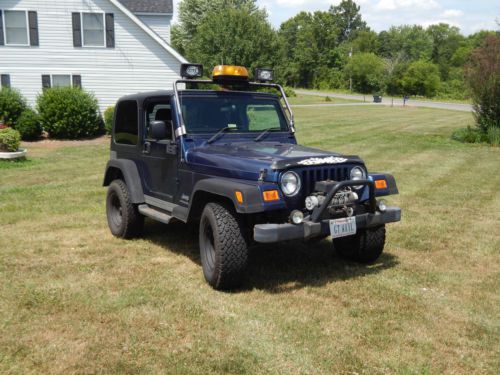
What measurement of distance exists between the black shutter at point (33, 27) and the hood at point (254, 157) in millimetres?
17460

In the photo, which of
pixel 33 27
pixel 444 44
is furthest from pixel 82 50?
pixel 444 44

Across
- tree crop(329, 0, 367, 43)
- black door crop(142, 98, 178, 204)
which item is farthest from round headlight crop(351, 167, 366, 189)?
tree crop(329, 0, 367, 43)

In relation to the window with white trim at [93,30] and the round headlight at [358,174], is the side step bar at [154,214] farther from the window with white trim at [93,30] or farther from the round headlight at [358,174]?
the window with white trim at [93,30]

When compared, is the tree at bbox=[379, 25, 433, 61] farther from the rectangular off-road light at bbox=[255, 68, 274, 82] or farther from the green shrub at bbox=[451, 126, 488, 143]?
the rectangular off-road light at bbox=[255, 68, 274, 82]

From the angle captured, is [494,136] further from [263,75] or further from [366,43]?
[366,43]

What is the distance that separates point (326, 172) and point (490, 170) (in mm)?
8679

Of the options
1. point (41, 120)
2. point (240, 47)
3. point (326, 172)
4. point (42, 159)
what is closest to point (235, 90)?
point (326, 172)

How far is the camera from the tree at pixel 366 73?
66938mm

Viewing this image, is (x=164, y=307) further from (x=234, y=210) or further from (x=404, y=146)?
(x=404, y=146)

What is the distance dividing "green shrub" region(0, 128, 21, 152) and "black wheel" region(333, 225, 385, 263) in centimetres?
1033

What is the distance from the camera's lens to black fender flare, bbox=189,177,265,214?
4.21 meters

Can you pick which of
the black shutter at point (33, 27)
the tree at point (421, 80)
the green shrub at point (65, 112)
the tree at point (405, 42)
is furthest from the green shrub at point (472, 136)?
the tree at point (405, 42)

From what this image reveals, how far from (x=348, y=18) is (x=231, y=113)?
391ft

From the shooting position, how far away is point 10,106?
734 inches
